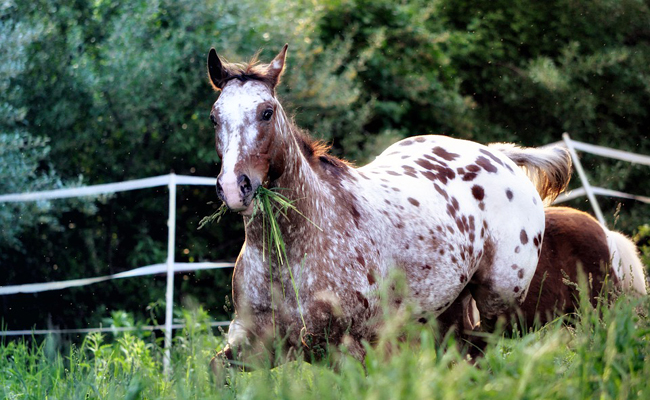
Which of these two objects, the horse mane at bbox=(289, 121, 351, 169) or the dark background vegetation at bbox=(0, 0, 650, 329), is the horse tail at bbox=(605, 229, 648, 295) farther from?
the dark background vegetation at bbox=(0, 0, 650, 329)

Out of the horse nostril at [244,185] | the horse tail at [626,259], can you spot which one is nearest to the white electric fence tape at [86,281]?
the horse nostril at [244,185]

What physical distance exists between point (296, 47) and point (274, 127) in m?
4.18

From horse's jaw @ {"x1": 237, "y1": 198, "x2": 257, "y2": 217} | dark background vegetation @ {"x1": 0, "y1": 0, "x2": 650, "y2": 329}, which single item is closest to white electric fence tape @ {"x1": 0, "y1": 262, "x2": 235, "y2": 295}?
dark background vegetation @ {"x1": 0, "y1": 0, "x2": 650, "y2": 329}

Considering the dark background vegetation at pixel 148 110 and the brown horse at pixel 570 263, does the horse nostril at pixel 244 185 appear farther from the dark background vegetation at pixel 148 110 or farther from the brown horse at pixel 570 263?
the dark background vegetation at pixel 148 110

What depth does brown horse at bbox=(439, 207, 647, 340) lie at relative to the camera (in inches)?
195

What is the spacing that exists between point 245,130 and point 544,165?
2629 millimetres

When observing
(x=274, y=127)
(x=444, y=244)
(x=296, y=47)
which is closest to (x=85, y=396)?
(x=274, y=127)

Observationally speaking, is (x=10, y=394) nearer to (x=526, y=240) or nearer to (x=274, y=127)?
(x=274, y=127)

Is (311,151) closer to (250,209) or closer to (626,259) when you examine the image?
(250,209)

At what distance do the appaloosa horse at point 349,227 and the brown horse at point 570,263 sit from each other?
485 millimetres

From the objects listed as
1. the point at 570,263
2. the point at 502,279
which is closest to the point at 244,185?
the point at 502,279

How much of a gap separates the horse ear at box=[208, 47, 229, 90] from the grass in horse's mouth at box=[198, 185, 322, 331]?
23.2 inches

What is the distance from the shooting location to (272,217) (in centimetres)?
329

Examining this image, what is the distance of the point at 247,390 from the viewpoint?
2.41 m
